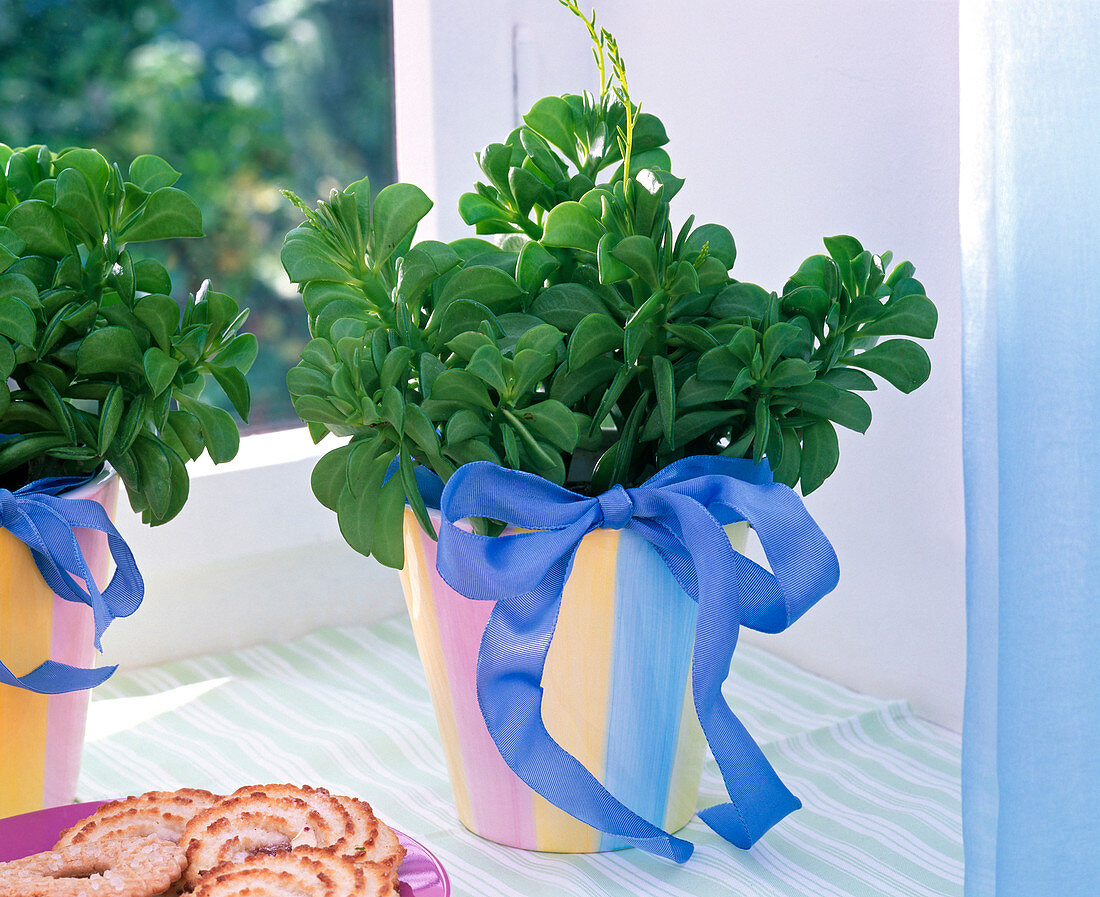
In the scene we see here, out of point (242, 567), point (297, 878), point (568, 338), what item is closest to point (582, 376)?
point (568, 338)

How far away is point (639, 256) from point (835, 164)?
0.28m

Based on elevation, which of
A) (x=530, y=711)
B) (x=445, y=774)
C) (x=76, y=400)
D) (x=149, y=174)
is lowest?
(x=445, y=774)

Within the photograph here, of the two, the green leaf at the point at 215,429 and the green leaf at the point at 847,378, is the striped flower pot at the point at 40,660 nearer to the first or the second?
the green leaf at the point at 215,429

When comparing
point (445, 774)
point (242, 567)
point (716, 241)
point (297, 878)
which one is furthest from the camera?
point (242, 567)

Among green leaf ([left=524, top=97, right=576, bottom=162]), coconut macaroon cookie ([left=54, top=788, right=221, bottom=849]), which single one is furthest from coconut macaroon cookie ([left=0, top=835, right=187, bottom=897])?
green leaf ([left=524, top=97, right=576, bottom=162])

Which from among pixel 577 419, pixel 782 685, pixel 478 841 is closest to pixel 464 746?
pixel 478 841

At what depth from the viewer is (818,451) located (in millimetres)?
507

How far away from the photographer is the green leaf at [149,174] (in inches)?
20.0

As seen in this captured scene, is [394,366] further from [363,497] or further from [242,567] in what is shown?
[242,567]

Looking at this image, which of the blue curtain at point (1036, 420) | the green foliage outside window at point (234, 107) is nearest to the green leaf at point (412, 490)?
the blue curtain at point (1036, 420)

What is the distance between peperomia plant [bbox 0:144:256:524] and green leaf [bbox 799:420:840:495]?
0.25 meters

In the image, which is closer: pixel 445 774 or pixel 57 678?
pixel 57 678

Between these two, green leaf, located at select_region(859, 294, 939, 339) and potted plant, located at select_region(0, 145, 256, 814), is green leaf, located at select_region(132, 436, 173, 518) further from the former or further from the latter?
green leaf, located at select_region(859, 294, 939, 339)

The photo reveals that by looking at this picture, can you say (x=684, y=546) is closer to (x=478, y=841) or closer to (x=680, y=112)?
(x=478, y=841)
